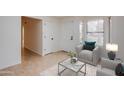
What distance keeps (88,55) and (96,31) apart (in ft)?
2.21

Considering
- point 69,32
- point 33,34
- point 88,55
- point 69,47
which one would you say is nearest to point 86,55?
point 88,55

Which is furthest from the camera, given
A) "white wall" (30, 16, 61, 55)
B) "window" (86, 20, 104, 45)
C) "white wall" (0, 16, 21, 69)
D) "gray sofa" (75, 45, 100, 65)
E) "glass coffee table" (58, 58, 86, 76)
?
"white wall" (30, 16, 61, 55)

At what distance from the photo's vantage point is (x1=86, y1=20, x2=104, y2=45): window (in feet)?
8.81

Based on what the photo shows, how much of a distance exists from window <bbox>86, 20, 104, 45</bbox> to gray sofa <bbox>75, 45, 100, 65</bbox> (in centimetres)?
26

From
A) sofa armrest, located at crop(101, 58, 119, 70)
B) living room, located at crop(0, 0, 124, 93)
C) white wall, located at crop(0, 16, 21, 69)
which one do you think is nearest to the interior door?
living room, located at crop(0, 0, 124, 93)

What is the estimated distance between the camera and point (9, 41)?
3221 mm

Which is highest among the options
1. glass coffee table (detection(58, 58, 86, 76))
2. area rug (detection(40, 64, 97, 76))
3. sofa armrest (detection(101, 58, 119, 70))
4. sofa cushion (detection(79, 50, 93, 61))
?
sofa cushion (detection(79, 50, 93, 61))

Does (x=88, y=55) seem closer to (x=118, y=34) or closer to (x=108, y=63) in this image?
(x=108, y=63)

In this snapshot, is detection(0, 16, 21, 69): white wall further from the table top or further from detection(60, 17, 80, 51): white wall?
the table top
